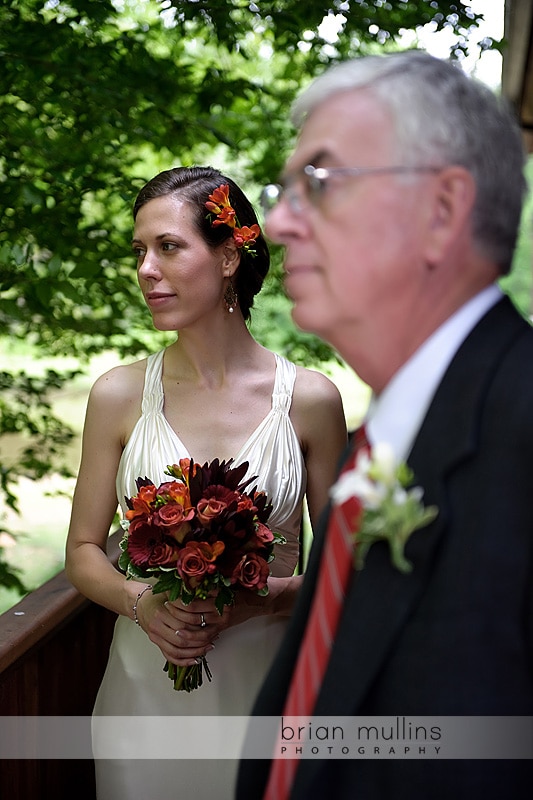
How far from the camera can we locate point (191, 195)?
237 centimetres

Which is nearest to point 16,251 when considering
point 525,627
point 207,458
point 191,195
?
point 191,195

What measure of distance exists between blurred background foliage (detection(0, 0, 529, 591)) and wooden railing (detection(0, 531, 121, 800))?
0.58 metres

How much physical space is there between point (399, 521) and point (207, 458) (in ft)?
4.71

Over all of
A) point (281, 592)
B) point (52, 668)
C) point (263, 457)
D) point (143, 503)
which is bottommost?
point (52, 668)

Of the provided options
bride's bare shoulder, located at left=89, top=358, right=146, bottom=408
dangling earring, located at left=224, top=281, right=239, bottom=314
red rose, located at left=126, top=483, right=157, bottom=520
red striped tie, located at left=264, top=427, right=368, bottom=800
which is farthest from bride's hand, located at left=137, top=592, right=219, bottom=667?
red striped tie, located at left=264, top=427, right=368, bottom=800

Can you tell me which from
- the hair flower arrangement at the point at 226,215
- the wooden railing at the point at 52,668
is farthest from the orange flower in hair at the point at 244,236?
the wooden railing at the point at 52,668

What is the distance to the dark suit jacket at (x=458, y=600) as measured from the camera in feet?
3.26

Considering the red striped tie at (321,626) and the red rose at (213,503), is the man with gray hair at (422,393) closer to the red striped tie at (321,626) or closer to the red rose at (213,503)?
the red striped tie at (321,626)

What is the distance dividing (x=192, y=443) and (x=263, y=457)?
197mm

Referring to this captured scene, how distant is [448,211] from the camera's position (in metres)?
1.07

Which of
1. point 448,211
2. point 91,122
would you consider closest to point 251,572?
point 448,211

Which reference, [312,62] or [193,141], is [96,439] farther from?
[312,62]

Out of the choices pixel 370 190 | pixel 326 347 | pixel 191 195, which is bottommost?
pixel 370 190

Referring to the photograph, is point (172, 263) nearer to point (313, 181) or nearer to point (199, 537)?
point (199, 537)
